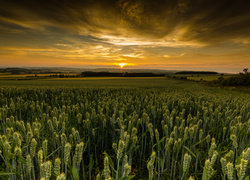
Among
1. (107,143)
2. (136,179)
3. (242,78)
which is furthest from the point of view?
(242,78)

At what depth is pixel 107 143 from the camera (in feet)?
14.9

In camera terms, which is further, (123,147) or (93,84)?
(93,84)

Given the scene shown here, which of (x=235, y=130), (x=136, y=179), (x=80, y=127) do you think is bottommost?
(x=136, y=179)

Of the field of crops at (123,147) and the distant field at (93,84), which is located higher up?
the field of crops at (123,147)

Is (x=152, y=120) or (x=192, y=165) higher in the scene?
(x=152, y=120)

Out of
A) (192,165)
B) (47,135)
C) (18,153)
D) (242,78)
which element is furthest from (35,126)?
(242,78)

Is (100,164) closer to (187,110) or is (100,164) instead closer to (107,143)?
(107,143)

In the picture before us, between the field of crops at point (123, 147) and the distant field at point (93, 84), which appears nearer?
the field of crops at point (123, 147)

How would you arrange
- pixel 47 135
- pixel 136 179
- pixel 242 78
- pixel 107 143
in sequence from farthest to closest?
pixel 242 78, pixel 47 135, pixel 107 143, pixel 136 179

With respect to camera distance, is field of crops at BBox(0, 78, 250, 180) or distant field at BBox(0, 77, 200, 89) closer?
field of crops at BBox(0, 78, 250, 180)

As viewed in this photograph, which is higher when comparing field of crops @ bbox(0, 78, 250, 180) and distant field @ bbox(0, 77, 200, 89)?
field of crops @ bbox(0, 78, 250, 180)

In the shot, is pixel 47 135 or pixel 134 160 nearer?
pixel 134 160

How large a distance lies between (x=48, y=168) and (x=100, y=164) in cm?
278

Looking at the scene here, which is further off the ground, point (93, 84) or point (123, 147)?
point (123, 147)
